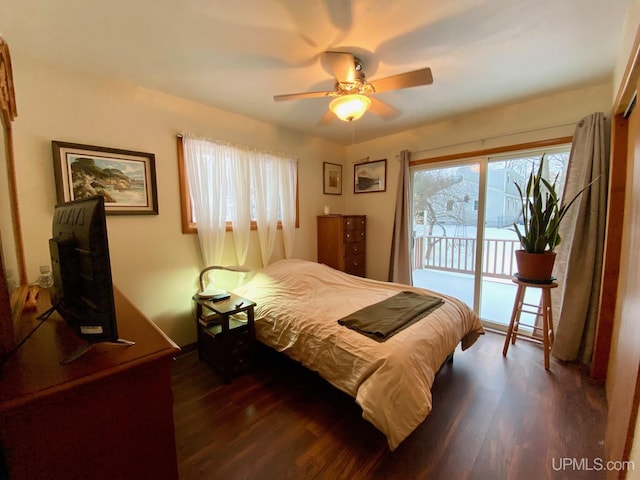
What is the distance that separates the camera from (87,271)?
813 mm

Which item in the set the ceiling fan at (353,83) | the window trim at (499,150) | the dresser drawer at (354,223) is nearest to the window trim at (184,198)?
the ceiling fan at (353,83)

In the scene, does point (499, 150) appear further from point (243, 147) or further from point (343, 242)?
point (243, 147)

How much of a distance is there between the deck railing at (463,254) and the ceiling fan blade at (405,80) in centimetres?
209

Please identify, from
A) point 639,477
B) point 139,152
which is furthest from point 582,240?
point 139,152

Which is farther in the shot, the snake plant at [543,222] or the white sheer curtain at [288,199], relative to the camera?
the white sheer curtain at [288,199]

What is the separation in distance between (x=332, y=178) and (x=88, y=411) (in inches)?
136

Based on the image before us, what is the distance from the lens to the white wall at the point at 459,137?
7.52 ft

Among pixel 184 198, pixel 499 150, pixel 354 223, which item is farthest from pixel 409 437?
pixel 499 150

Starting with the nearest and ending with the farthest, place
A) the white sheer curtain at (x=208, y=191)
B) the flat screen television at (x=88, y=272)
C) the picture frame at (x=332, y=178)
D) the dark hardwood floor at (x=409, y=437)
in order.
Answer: the flat screen television at (x=88, y=272) < the dark hardwood floor at (x=409, y=437) < the white sheer curtain at (x=208, y=191) < the picture frame at (x=332, y=178)

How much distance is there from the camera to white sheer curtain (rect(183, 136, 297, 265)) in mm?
2457

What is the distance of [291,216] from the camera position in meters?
3.18

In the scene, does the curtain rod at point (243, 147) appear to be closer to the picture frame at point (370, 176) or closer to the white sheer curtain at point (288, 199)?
the white sheer curtain at point (288, 199)

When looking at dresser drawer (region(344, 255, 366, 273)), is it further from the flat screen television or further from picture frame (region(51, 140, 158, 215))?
the flat screen television

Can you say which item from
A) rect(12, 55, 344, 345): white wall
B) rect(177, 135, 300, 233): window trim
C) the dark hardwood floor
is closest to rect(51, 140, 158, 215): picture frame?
rect(12, 55, 344, 345): white wall
